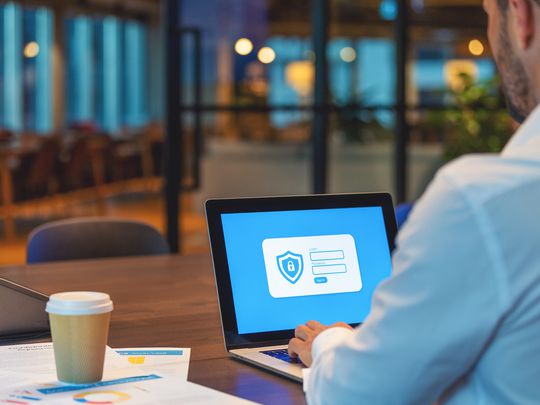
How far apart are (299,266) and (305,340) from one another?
179mm

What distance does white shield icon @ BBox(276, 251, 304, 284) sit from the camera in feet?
5.45

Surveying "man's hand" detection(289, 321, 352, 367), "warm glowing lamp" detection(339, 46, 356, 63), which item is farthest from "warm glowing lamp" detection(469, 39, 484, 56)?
"man's hand" detection(289, 321, 352, 367)

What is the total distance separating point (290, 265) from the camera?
1.67 meters

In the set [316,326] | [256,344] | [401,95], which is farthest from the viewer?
[401,95]

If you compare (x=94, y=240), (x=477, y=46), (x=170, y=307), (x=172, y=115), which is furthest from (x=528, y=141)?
(x=477, y=46)

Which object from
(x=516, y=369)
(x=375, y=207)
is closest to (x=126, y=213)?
(x=375, y=207)

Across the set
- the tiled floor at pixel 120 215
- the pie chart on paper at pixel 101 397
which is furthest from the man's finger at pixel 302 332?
the tiled floor at pixel 120 215

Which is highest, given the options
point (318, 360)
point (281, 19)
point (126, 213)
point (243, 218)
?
point (281, 19)

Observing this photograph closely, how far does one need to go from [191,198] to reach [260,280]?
200 inches

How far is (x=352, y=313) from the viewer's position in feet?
5.60

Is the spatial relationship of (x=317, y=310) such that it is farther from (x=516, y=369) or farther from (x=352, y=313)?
(x=516, y=369)

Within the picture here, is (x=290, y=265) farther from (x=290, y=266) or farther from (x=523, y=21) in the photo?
(x=523, y=21)

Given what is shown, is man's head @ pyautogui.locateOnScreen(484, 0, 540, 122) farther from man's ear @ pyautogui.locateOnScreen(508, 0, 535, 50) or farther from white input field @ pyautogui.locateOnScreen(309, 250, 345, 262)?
white input field @ pyautogui.locateOnScreen(309, 250, 345, 262)

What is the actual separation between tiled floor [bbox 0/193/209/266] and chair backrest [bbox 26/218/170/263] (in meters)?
2.58
